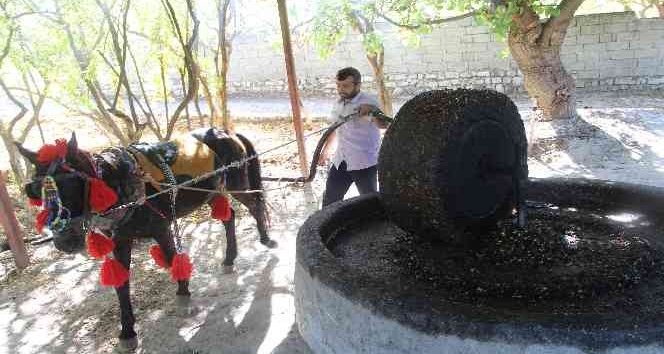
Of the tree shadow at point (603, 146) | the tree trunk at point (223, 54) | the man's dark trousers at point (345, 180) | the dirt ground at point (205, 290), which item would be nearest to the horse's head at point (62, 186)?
the dirt ground at point (205, 290)

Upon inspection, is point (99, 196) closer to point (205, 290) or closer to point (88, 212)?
point (88, 212)

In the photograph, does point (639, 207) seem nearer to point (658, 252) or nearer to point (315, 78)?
point (658, 252)

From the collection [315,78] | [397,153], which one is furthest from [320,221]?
[315,78]

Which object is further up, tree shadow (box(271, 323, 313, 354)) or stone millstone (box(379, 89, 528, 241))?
stone millstone (box(379, 89, 528, 241))

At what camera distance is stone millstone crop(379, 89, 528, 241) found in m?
2.21

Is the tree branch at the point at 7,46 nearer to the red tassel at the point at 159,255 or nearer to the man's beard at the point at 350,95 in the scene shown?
the red tassel at the point at 159,255

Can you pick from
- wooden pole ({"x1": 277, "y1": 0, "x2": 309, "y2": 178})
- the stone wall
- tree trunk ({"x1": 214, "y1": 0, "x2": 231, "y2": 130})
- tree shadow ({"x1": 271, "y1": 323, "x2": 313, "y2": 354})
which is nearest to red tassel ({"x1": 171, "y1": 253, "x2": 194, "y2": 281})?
tree shadow ({"x1": 271, "y1": 323, "x2": 313, "y2": 354})

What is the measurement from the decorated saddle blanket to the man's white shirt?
1.10 m

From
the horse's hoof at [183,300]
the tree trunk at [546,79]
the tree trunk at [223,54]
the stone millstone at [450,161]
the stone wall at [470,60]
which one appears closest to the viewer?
the stone millstone at [450,161]

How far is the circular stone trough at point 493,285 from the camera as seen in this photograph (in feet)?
5.43

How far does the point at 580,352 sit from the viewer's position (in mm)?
1602

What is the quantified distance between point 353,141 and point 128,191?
6.00ft

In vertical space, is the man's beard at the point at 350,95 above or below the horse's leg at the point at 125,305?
above

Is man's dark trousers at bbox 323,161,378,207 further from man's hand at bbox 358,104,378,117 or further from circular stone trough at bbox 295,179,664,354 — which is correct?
circular stone trough at bbox 295,179,664,354
